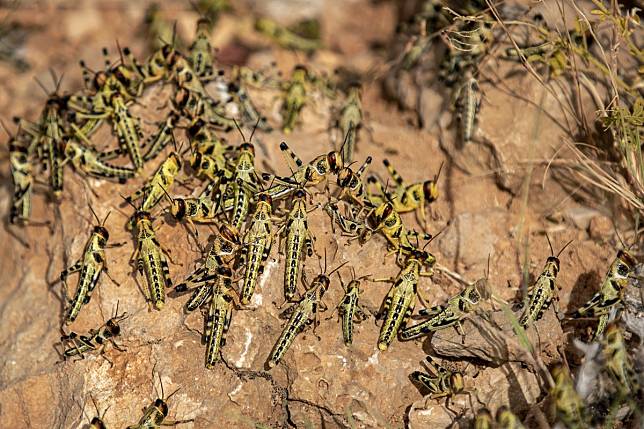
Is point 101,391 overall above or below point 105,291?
below

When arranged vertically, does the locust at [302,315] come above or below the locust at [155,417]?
above

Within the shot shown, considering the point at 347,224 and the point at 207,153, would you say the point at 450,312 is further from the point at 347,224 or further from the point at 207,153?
the point at 207,153

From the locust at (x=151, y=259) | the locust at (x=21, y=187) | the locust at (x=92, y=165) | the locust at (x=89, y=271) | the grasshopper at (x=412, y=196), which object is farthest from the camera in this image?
the locust at (x=21, y=187)

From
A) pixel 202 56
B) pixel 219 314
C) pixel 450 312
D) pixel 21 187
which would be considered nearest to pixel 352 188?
pixel 450 312

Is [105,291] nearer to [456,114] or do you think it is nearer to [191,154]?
[191,154]

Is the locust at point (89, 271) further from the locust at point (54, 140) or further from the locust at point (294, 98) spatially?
the locust at point (294, 98)

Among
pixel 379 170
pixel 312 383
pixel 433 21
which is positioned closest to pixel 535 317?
pixel 312 383

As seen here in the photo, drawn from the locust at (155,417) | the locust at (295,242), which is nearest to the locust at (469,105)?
the locust at (295,242)
